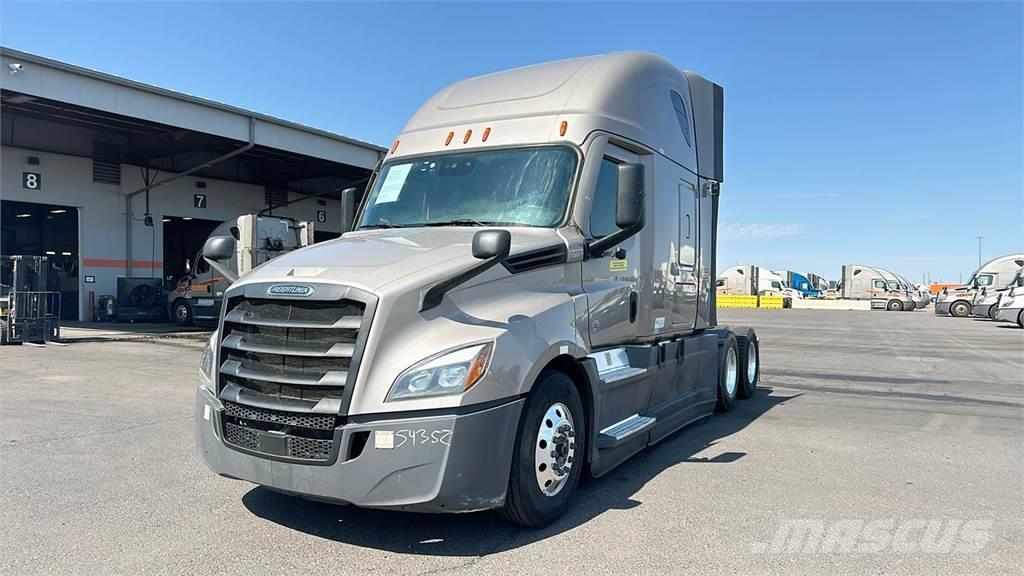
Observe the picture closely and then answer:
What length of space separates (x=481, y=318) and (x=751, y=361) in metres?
6.74

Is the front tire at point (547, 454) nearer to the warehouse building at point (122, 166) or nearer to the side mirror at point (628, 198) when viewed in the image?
the side mirror at point (628, 198)

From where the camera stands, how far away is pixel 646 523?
4.47 metres

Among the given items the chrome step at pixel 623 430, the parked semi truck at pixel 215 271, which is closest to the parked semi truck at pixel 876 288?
the parked semi truck at pixel 215 271

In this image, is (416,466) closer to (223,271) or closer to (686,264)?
(223,271)

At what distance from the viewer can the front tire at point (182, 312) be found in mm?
23656

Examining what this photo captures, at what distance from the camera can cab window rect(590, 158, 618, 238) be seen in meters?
5.26

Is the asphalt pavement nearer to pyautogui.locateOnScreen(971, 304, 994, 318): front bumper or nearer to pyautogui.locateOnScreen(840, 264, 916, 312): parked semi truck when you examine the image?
pyautogui.locateOnScreen(971, 304, 994, 318): front bumper

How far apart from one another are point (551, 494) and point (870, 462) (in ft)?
11.3

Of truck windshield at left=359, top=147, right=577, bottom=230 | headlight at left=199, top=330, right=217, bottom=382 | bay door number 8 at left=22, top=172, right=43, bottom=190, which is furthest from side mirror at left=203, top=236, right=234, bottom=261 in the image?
bay door number 8 at left=22, top=172, right=43, bottom=190

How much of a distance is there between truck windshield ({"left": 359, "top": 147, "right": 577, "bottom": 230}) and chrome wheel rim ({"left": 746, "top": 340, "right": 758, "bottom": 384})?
553 cm

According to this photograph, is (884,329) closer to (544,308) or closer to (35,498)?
(544,308)

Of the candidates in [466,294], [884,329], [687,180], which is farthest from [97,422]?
[884,329]

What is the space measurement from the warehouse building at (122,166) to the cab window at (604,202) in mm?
15473

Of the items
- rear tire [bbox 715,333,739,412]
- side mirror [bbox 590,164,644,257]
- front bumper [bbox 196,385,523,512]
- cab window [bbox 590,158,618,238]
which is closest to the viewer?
front bumper [bbox 196,385,523,512]
